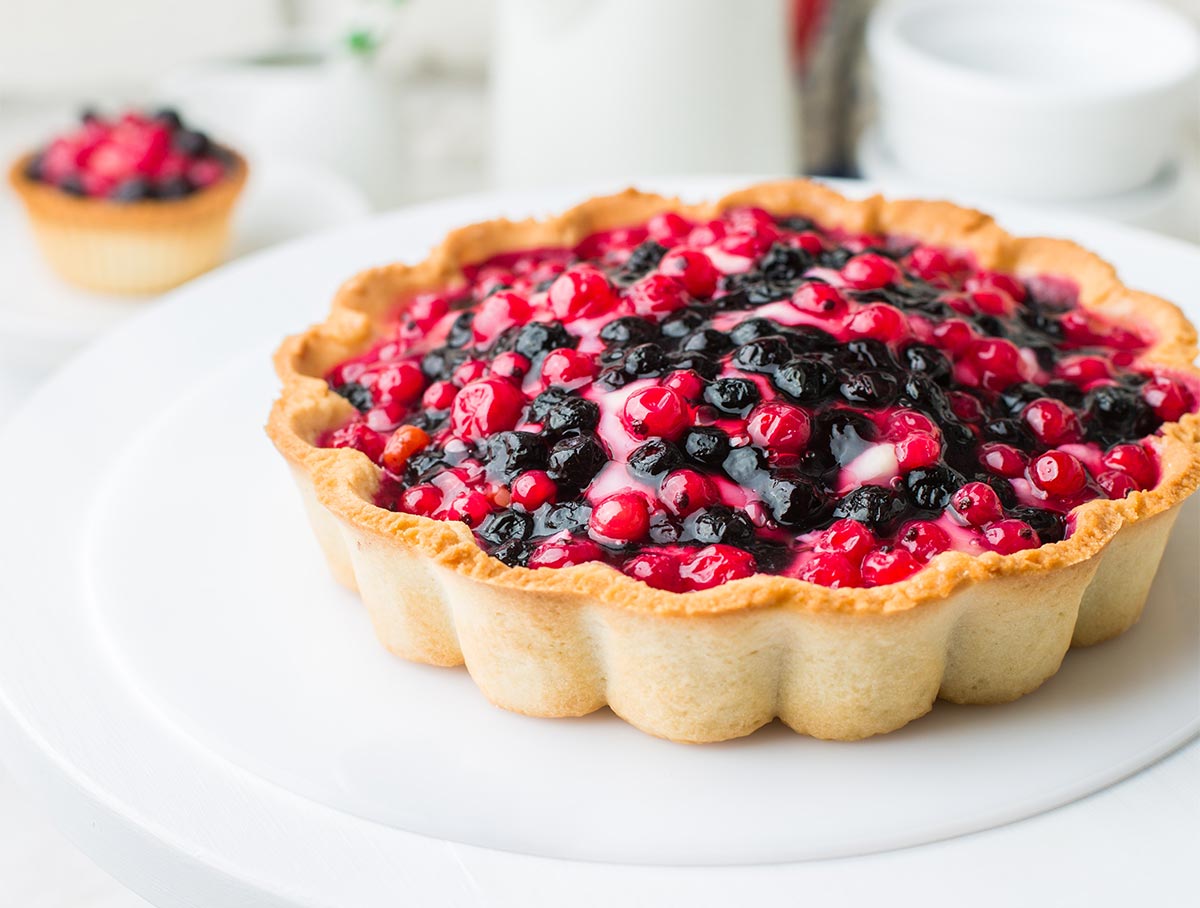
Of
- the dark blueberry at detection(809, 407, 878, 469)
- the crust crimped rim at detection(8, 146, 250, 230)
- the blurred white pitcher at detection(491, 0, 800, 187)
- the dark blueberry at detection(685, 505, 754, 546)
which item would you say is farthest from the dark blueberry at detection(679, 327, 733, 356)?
the crust crimped rim at detection(8, 146, 250, 230)

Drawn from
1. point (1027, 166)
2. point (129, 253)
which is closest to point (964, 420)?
point (1027, 166)

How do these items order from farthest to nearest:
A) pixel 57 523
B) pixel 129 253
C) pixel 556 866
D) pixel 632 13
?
pixel 129 253 → pixel 632 13 → pixel 57 523 → pixel 556 866

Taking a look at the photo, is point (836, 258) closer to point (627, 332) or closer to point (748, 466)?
point (627, 332)

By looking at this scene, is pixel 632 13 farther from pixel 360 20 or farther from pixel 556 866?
pixel 556 866

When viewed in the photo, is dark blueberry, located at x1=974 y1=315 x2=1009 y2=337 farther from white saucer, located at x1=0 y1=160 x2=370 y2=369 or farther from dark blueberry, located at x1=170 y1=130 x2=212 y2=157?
dark blueberry, located at x1=170 y1=130 x2=212 y2=157

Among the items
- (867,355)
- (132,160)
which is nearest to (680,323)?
(867,355)

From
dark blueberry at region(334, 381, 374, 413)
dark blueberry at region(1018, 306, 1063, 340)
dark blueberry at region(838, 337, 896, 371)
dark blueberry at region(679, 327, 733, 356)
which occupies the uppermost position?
dark blueberry at region(838, 337, 896, 371)

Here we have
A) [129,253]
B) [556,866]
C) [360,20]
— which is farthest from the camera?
[360,20]
